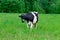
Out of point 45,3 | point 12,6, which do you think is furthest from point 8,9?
point 45,3

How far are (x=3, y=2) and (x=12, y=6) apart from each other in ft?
6.47

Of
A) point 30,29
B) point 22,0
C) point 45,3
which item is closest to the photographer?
point 30,29

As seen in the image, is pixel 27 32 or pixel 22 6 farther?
pixel 22 6

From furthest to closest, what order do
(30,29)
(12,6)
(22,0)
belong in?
(22,0) → (12,6) → (30,29)

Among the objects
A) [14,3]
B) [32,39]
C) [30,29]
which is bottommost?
[14,3]

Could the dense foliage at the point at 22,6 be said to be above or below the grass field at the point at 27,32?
below

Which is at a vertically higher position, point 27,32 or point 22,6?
point 27,32

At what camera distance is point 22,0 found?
1986 inches

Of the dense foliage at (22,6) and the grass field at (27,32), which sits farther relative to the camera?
the dense foliage at (22,6)

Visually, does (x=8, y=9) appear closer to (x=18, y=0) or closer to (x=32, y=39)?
(x=18, y=0)

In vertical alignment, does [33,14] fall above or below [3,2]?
above

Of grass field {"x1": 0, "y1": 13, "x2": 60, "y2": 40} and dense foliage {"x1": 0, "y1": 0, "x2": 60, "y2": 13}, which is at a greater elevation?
grass field {"x1": 0, "y1": 13, "x2": 60, "y2": 40}

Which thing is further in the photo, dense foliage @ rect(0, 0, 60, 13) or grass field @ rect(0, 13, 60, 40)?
dense foliage @ rect(0, 0, 60, 13)

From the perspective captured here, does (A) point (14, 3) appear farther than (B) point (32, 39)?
Yes
